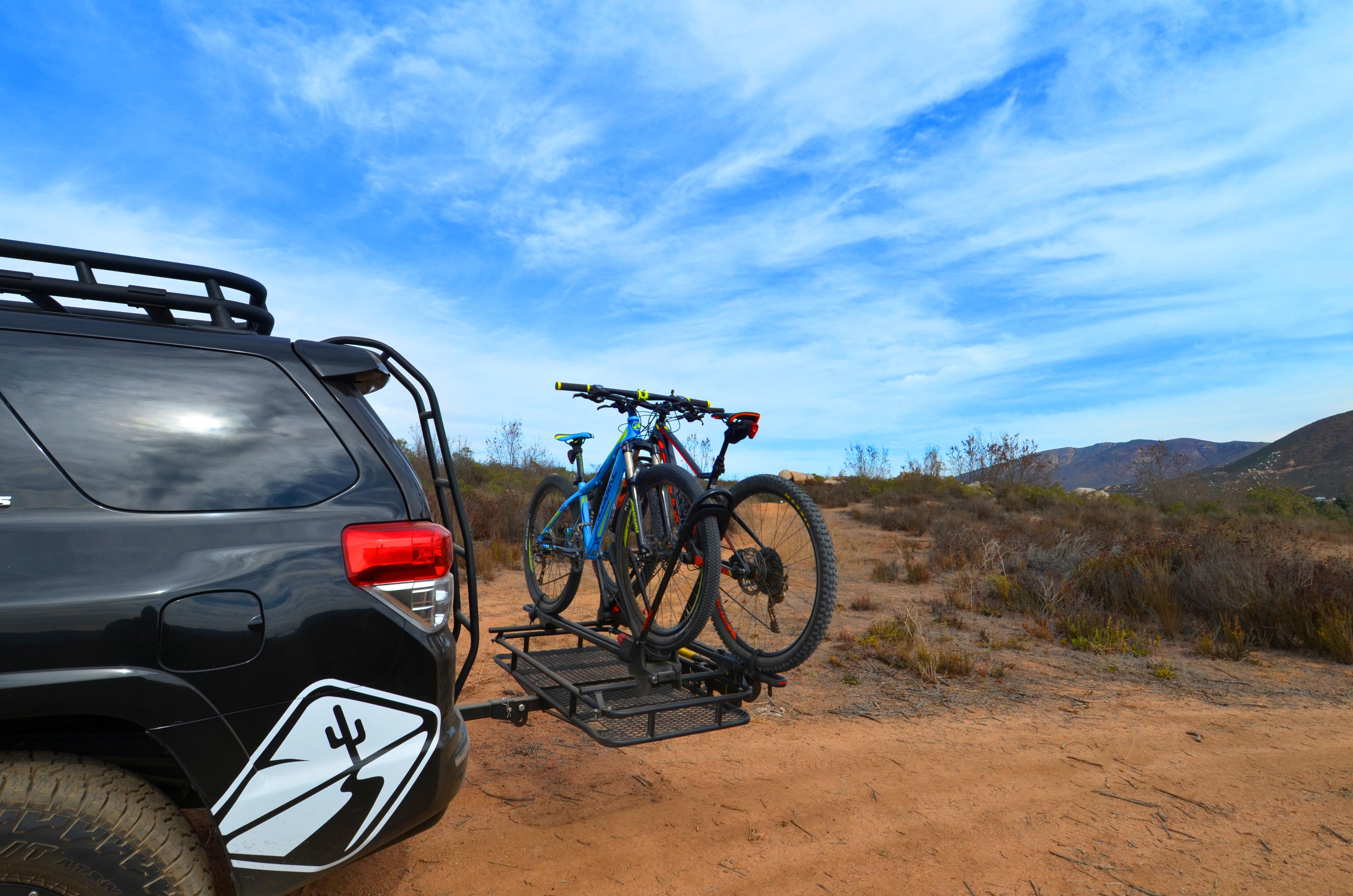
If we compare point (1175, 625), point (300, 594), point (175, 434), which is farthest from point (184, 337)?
point (1175, 625)

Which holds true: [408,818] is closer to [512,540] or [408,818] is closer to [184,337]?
[184,337]

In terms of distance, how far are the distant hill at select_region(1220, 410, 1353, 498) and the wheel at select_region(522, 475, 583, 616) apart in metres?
43.2

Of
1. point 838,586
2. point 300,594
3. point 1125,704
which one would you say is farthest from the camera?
point 838,586

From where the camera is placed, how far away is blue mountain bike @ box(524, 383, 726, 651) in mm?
3615

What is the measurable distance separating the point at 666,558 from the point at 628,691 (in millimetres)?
733

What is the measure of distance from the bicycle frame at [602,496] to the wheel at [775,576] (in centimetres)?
93

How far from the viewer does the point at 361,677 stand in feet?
6.47

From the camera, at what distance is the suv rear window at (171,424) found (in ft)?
6.12

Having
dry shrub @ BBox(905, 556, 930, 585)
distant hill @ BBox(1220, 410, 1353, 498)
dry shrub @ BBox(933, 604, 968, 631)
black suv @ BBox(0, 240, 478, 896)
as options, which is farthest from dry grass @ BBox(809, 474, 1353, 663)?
distant hill @ BBox(1220, 410, 1353, 498)

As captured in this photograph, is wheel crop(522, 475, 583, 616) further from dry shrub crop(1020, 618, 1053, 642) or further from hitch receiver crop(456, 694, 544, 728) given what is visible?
dry shrub crop(1020, 618, 1053, 642)

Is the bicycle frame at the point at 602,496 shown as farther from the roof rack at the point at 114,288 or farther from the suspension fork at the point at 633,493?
the roof rack at the point at 114,288

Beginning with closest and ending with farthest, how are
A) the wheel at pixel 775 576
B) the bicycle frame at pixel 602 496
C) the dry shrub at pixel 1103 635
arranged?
1. the wheel at pixel 775 576
2. the bicycle frame at pixel 602 496
3. the dry shrub at pixel 1103 635

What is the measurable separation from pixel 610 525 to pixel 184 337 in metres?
2.92

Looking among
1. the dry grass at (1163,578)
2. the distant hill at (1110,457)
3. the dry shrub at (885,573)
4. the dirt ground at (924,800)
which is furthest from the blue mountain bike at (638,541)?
the distant hill at (1110,457)
